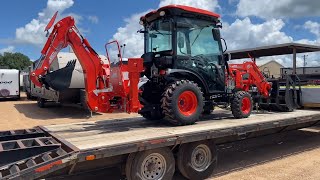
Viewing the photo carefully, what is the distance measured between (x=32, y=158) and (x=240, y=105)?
5175 mm

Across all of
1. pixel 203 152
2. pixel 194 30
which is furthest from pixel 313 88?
pixel 203 152

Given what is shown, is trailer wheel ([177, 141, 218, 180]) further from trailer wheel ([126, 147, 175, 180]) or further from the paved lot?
the paved lot

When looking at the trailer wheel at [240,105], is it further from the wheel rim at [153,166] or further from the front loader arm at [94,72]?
the wheel rim at [153,166]

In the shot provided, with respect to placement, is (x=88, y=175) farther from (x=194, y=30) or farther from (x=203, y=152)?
(x=194, y=30)

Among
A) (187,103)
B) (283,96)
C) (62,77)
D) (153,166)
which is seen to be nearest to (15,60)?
(62,77)

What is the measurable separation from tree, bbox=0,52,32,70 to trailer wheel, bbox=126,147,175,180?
7793 centimetres

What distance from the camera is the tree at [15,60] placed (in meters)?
78.2

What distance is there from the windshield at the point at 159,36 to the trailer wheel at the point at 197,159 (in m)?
2.30

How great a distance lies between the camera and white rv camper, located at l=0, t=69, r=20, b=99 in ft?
91.0

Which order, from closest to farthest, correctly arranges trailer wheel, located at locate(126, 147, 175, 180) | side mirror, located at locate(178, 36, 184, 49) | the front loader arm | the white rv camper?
1. trailer wheel, located at locate(126, 147, 175, 180)
2. the front loader arm
3. side mirror, located at locate(178, 36, 184, 49)
4. the white rv camper

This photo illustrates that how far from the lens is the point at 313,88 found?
11070mm

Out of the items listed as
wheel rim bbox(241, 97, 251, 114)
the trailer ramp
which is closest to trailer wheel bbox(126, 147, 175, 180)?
the trailer ramp

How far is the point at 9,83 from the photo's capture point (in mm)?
28188

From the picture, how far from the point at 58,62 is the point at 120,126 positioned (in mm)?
8812
